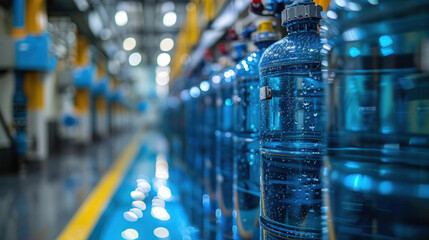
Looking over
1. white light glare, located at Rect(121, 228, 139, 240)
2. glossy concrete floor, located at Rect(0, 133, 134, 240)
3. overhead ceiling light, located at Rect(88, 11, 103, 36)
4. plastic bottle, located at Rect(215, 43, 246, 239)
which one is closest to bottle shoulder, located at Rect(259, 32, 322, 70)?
plastic bottle, located at Rect(215, 43, 246, 239)

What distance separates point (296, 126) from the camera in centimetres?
148

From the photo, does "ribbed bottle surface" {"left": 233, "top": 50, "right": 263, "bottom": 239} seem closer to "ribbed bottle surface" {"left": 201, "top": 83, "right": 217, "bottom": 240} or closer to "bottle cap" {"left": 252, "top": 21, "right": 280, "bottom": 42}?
"bottle cap" {"left": 252, "top": 21, "right": 280, "bottom": 42}

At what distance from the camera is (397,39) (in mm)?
879

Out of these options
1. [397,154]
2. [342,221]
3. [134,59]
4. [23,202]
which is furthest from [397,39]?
[134,59]

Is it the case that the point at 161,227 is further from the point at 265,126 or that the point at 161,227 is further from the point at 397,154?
the point at 397,154

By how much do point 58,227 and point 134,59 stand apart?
28.7m

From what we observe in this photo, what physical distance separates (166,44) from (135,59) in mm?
5289

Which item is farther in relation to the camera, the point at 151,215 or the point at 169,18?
the point at 169,18

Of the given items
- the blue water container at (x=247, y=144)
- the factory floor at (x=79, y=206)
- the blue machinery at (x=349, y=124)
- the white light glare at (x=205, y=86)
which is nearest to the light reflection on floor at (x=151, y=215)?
the factory floor at (x=79, y=206)

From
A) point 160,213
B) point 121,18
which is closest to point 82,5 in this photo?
point 160,213

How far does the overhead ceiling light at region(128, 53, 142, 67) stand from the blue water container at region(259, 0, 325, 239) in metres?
29.1

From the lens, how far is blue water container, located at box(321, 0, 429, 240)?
0.84 metres

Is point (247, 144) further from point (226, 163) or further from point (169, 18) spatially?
point (169, 18)

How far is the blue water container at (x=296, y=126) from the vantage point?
57.7 inches
